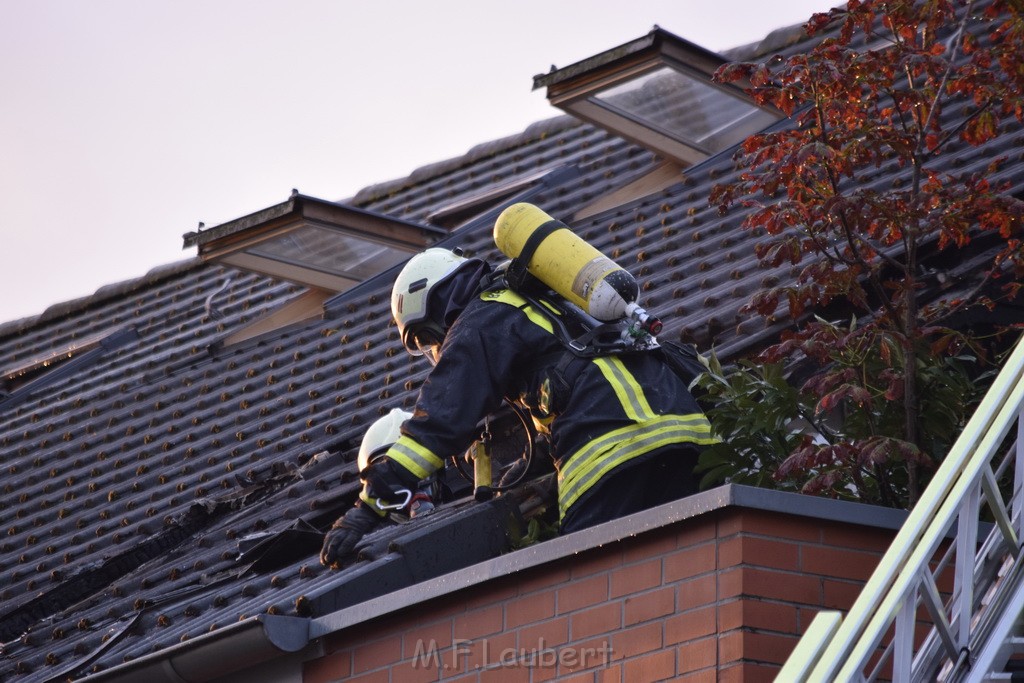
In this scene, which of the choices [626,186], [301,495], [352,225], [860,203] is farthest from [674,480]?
[352,225]

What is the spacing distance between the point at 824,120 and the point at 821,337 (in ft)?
2.65

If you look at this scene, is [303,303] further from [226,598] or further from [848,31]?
[848,31]

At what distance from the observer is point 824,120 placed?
6.07 m

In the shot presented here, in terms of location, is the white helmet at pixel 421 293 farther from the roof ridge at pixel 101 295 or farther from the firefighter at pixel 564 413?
the roof ridge at pixel 101 295

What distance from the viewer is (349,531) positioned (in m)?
6.31

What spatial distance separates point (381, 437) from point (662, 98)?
11.1ft

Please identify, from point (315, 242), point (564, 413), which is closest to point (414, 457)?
point (564, 413)

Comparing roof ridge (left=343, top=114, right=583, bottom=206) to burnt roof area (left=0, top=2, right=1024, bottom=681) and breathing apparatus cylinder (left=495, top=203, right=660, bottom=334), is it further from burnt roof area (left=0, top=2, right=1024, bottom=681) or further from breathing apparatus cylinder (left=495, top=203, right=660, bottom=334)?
breathing apparatus cylinder (left=495, top=203, right=660, bottom=334)

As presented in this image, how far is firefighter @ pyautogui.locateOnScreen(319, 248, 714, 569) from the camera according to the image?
19.3 ft

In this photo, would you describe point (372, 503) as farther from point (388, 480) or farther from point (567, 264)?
point (567, 264)

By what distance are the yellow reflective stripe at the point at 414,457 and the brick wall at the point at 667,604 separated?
1.93 feet

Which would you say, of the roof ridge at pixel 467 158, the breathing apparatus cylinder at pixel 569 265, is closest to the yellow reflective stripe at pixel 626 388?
the breathing apparatus cylinder at pixel 569 265

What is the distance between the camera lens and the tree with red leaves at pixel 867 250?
5.60m

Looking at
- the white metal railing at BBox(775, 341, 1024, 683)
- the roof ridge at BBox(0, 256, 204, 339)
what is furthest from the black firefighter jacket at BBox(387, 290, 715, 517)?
the roof ridge at BBox(0, 256, 204, 339)
